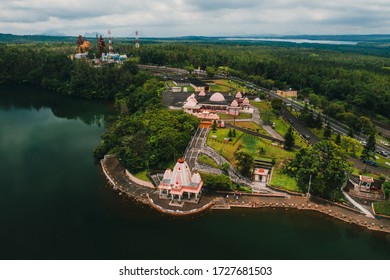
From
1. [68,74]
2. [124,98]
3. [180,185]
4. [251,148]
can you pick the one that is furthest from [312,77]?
[68,74]

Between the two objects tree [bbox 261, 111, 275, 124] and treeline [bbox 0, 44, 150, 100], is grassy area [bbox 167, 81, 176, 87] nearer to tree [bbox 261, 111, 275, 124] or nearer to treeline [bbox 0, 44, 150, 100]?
treeline [bbox 0, 44, 150, 100]

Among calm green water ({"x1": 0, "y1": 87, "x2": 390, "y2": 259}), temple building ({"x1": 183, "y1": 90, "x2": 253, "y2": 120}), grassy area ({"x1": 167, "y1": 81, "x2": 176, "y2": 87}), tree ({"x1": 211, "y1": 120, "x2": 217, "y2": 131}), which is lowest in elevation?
calm green water ({"x1": 0, "y1": 87, "x2": 390, "y2": 259})

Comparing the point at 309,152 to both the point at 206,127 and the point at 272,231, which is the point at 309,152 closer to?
the point at 272,231

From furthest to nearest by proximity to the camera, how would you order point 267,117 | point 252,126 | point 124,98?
1. point 124,98
2. point 267,117
3. point 252,126

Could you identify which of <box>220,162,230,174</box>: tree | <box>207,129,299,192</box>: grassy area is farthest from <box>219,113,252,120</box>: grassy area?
<box>220,162,230,174</box>: tree

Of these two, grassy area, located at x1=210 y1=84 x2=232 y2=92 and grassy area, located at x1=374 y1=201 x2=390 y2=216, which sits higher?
grassy area, located at x1=210 y1=84 x2=232 y2=92

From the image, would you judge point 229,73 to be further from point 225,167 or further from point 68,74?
point 225,167

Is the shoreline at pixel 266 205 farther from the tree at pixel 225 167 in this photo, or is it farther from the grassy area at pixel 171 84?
the grassy area at pixel 171 84
